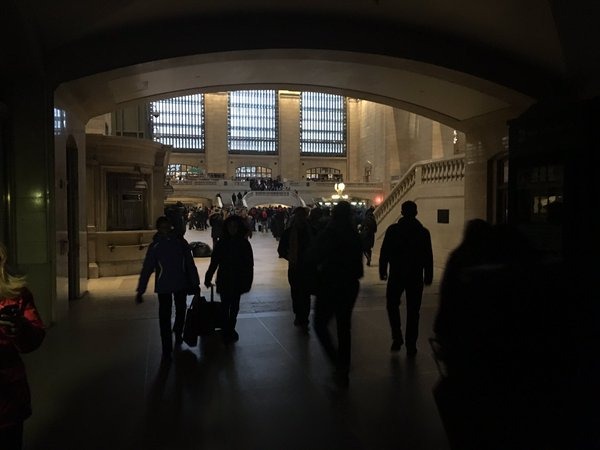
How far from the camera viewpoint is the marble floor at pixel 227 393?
147 inches

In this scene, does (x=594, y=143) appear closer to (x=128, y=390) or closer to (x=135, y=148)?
(x=128, y=390)

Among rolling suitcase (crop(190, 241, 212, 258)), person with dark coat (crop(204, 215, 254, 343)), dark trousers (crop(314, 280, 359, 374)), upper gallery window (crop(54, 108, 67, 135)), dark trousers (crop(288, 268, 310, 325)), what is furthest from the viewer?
rolling suitcase (crop(190, 241, 212, 258))

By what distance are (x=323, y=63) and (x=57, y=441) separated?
7415 millimetres

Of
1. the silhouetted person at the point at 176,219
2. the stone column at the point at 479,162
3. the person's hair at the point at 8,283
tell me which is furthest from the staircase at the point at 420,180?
the person's hair at the point at 8,283

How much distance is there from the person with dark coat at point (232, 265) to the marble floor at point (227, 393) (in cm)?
59

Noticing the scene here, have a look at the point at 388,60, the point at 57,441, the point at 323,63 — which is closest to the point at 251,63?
the point at 323,63

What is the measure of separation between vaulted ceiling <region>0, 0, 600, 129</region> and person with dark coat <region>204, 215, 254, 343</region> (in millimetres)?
2984

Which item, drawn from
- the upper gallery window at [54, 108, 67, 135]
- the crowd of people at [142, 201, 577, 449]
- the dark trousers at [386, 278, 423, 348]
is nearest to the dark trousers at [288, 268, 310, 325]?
the dark trousers at [386, 278, 423, 348]

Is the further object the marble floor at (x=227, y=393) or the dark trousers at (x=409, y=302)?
the dark trousers at (x=409, y=302)

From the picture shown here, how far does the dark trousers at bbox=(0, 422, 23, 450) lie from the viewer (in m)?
2.42

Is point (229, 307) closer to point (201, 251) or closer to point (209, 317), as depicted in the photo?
point (209, 317)

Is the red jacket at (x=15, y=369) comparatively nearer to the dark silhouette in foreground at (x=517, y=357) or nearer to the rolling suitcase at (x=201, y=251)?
the dark silhouette in foreground at (x=517, y=357)

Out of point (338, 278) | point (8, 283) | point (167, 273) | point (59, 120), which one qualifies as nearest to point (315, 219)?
point (167, 273)

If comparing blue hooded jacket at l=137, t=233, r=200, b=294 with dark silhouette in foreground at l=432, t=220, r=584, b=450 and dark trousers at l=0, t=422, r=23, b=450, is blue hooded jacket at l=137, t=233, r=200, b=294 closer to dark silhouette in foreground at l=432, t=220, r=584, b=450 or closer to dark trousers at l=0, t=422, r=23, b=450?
dark trousers at l=0, t=422, r=23, b=450
